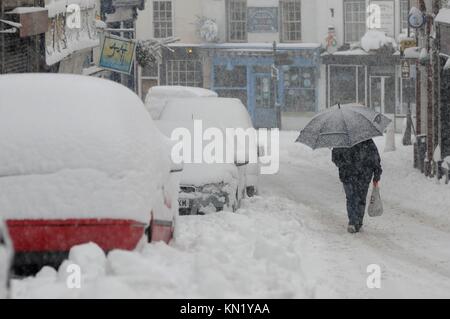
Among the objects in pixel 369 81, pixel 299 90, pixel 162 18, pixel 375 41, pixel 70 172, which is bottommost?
pixel 299 90

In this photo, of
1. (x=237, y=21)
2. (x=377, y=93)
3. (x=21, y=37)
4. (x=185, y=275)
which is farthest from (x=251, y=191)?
(x=237, y=21)

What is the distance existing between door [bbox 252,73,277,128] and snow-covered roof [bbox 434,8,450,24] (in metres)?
25.0

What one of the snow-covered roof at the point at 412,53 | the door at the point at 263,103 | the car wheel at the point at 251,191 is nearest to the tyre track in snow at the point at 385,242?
the car wheel at the point at 251,191

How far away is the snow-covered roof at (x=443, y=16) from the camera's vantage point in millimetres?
18483

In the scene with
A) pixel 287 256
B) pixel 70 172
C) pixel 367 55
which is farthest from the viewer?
pixel 367 55

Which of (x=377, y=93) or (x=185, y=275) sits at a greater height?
(x=185, y=275)

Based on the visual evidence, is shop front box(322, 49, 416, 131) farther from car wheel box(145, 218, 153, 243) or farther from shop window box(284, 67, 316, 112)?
car wheel box(145, 218, 153, 243)

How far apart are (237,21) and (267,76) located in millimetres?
3317

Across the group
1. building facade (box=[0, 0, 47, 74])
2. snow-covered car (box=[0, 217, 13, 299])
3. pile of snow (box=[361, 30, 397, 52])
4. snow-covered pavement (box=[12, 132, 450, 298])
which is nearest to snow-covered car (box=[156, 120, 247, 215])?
snow-covered pavement (box=[12, 132, 450, 298])

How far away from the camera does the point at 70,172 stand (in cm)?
738

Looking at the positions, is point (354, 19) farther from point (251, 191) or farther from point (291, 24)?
point (251, 191)

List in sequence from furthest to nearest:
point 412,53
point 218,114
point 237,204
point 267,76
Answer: point 267,76 → point 412,53 → point 218,114 → point 237,204
